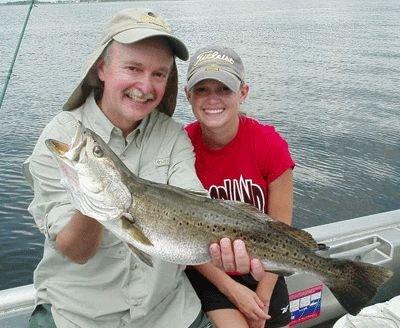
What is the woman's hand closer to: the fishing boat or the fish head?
the fishing boat

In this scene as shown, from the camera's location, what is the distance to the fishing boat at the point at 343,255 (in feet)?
14.5

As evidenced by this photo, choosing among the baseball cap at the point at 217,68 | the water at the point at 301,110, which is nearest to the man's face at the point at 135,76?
the baseball cap at the point at 217,68

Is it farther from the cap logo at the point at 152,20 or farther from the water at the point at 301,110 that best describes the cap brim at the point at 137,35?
the water at the point at 301,110

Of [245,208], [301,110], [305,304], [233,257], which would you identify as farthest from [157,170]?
[301,110]

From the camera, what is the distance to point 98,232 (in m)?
2.69

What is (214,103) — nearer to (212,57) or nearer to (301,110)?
(212,57)

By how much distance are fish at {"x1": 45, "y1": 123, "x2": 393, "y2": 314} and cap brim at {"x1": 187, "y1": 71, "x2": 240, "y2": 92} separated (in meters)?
0.93

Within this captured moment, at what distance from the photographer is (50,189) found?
2.92 meters

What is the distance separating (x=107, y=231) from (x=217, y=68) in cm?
134

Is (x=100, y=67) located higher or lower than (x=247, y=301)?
higher

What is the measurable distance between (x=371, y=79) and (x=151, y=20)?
20413 millimetres

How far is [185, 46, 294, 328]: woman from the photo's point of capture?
346cm

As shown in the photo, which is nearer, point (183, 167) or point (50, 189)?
point (50, 189)

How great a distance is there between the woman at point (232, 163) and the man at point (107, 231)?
1.09ft
